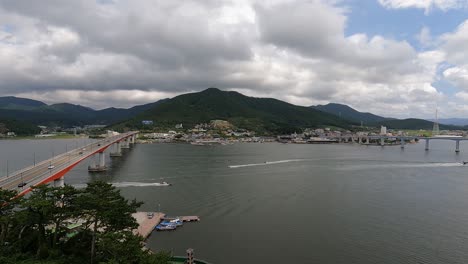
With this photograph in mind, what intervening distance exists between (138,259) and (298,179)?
18.7 m

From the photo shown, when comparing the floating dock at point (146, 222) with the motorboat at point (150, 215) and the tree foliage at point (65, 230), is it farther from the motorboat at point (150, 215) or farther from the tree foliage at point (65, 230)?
the tree foliage at point (65, 230)

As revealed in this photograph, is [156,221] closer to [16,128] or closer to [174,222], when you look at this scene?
[174,222]

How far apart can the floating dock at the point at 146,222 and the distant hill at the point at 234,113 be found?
74.3m

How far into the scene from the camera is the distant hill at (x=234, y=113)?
95.2 metres

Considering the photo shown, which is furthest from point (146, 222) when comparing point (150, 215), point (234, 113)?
point (234, 113)

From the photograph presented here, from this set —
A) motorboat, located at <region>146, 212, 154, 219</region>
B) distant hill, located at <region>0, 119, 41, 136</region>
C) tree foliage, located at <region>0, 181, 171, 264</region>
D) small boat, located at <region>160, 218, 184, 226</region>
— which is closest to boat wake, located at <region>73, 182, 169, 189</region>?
motorboat, located at <region>146, 212, 154, 219</region>

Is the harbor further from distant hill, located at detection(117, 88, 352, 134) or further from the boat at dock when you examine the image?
distant hill, located at detection(117, 88, 352, 134)

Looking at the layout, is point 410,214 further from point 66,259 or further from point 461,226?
point 66,259

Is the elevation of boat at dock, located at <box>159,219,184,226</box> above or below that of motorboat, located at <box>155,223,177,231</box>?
above

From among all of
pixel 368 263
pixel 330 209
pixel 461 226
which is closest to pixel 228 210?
pixel 330 209

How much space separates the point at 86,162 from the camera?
33.9 metres

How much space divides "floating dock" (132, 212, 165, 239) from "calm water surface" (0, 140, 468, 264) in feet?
1.19

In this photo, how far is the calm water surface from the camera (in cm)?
1098

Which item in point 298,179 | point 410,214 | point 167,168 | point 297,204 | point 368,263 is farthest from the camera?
point 167,168
